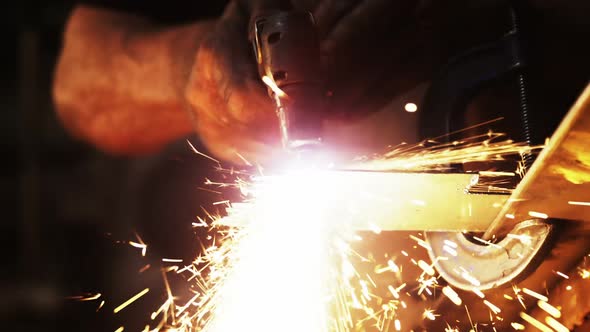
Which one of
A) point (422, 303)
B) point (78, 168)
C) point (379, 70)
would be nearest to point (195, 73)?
point (379, 70)

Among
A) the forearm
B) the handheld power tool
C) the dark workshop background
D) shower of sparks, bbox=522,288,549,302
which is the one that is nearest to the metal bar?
the handheld power tool

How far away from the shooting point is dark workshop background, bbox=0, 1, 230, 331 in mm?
3188

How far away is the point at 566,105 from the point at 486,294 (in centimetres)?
55

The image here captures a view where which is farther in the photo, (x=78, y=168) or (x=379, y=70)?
(x=78, y=168)

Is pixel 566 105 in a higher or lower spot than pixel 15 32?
lower

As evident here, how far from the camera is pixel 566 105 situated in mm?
1573

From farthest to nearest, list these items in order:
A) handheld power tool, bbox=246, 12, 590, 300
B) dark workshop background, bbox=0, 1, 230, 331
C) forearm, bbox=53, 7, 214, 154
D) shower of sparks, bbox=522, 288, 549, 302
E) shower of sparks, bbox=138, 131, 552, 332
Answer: dark workshop background, bbox=0, 1, 230, 331 → forearm, bbox=53, 7, 214, 154 → shower of sparks, bbox=138, 131, 552, 332 → shower of sparks, bbox=522, 288, 549, 302 → handheld power tool, bbox=246, 12, 590, 300

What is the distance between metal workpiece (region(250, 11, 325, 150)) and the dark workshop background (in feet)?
5.42

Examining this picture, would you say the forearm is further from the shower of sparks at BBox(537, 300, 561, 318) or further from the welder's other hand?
the shower of sparks at BBox(537, 300, 561, 318)

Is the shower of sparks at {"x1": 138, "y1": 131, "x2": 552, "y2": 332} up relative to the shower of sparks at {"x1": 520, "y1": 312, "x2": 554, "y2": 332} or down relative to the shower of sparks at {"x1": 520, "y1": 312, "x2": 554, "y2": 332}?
up

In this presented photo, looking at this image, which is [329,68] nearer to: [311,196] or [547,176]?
[311,196]

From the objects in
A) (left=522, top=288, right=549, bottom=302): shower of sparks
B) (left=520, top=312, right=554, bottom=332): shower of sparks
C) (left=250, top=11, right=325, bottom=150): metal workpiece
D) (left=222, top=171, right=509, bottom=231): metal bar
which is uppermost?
(left=250, top=11, right=325, bottom=150): metal workpiece

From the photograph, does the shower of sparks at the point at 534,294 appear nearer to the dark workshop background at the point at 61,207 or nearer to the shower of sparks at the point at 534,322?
the shower of sparks at the point at 534,322

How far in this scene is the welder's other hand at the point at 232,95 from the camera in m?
1.58
